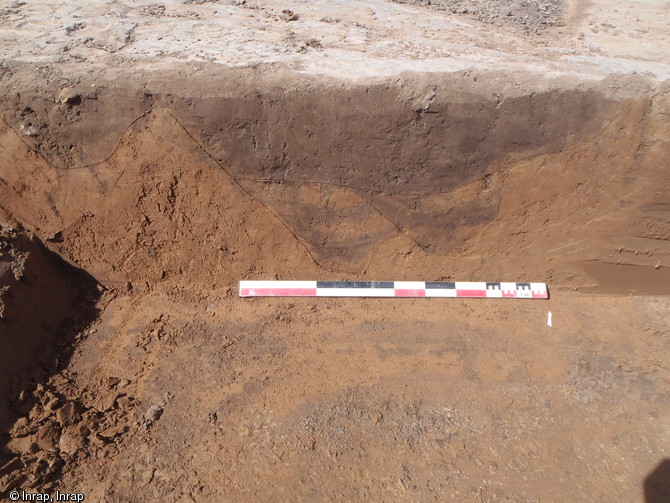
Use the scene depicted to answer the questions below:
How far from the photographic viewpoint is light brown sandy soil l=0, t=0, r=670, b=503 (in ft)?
10.8

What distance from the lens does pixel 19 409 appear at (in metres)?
3.24

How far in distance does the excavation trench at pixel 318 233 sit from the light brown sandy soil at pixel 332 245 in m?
0.02

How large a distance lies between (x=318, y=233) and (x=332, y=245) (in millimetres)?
180


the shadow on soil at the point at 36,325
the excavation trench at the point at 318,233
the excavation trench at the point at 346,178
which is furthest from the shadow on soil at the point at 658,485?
the shadow on soil at the point at 36,325

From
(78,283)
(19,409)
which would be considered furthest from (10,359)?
(78,283)

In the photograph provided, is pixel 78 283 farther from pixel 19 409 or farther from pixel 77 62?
pixel 77 62

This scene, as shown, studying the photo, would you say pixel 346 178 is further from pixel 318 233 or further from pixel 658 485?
pixel 658 485

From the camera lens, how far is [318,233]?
430 cm

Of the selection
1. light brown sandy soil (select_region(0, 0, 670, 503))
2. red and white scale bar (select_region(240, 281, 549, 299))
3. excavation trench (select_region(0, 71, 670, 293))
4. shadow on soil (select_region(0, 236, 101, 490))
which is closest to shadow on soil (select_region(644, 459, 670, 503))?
light brown sandy soil (select_region(0, 0, 670, 503))

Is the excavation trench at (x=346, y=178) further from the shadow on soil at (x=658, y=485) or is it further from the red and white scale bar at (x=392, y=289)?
the shadow on soil at (x=658, y=485)

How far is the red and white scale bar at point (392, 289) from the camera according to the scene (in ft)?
14.2

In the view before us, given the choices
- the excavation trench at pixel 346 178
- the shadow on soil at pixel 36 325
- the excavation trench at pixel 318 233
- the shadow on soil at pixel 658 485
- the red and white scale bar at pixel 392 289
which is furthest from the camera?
the red and white scale bar at pixel 392 289

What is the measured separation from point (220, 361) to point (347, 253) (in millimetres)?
1530

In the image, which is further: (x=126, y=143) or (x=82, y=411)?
(x=126, y=143)
